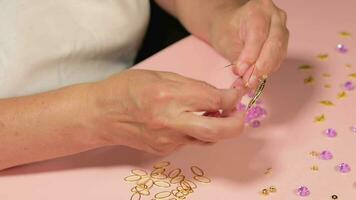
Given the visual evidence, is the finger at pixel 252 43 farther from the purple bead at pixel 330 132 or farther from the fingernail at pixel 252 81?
the purple bead at pixel 330 132

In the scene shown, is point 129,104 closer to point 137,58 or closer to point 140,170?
point 140,170

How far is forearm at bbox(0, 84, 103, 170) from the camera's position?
0.83m

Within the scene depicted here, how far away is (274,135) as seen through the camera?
903mm

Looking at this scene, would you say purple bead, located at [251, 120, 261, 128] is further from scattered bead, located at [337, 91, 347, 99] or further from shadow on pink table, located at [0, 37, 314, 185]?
scattered bead, located at [337, 91, 347, 99]

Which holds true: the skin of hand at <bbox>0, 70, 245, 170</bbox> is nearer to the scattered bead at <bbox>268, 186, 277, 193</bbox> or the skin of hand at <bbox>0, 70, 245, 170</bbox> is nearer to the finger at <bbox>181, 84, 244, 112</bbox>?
the finger at <bbox>181, 84, 244, 112</bbox>

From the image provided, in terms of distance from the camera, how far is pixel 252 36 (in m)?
0.88

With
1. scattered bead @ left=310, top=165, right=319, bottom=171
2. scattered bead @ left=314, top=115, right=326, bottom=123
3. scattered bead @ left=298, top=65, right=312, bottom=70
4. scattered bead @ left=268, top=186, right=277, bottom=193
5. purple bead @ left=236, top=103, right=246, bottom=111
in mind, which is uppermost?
scattered bead @ left=298, top=65, right=312, bottom=70

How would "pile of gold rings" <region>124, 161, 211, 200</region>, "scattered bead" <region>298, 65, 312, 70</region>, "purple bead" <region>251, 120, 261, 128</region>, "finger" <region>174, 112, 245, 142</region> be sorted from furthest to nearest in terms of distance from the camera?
"scattered bead" <region>298, 65, 312, 70</region>, "purple bead" <region>251, 120, 261, 128</region>, "pile of gold rings" <region>124, 161, 211, 200</region>, "finger" <region>174, 112, 245, 142</region>

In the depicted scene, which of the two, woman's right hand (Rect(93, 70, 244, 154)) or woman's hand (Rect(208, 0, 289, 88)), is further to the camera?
woman's hand (Rect(208, 0, 289, 88))

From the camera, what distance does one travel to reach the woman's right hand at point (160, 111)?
2.37ft

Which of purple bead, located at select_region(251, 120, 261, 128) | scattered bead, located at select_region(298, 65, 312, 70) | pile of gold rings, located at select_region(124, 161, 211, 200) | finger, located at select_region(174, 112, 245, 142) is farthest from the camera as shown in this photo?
scattered bead, located at select_region(298, 65, 312, 70)

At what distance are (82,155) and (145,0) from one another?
36 centimetres

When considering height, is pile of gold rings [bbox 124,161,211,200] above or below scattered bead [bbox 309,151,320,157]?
below

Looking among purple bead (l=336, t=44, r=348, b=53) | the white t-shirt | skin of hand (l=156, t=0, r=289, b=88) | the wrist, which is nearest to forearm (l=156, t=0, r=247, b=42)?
skin of hand (l=156, t=0, r=289, b=88)
